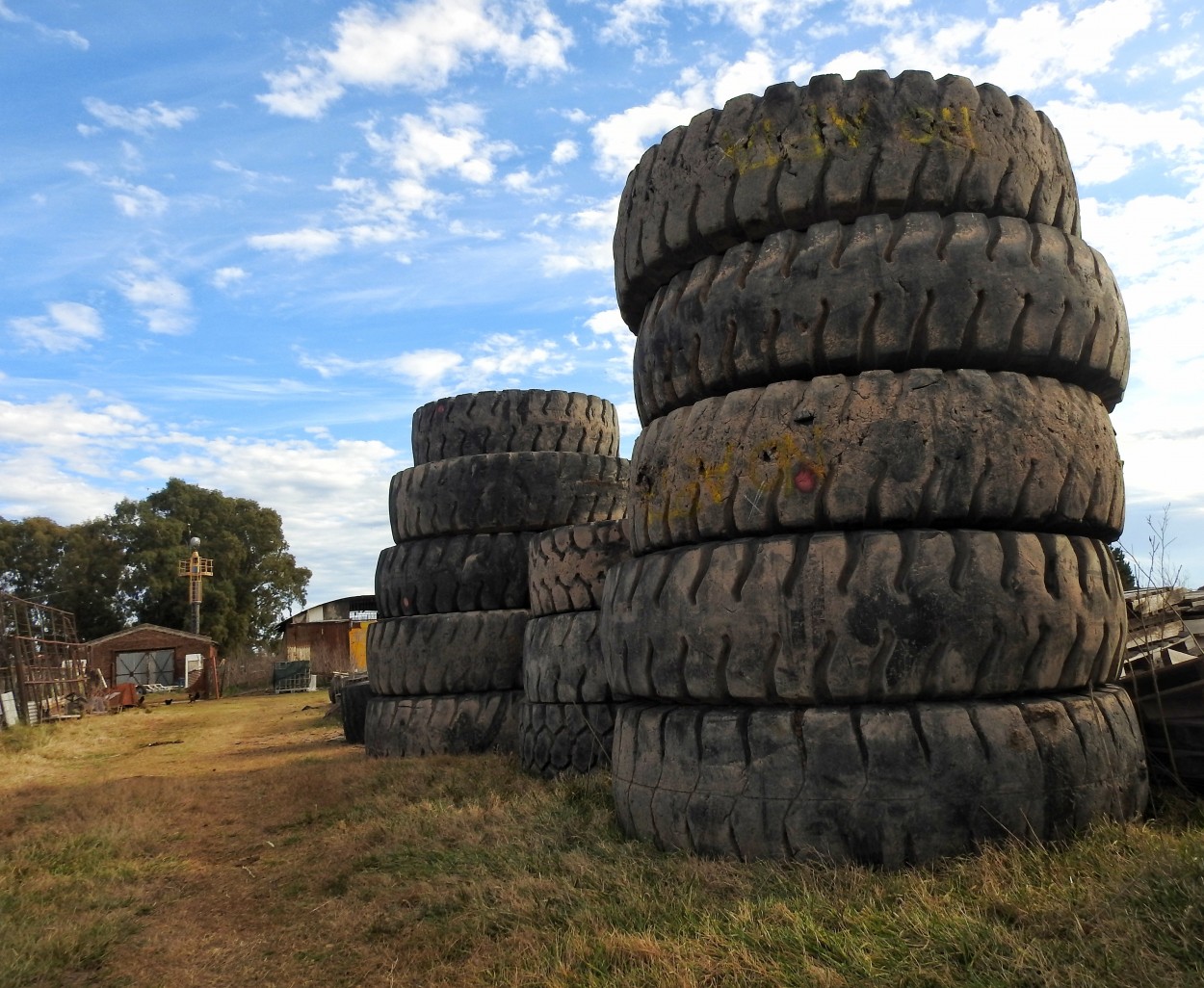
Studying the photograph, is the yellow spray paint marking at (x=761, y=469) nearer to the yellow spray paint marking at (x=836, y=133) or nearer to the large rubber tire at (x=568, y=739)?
the yellow spray paint marking at (x=836, y=133)

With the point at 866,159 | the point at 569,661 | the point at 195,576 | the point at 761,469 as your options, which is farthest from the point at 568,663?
the point at 195,576

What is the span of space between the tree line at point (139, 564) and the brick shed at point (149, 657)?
434 cm

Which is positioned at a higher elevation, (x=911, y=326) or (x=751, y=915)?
(x=911, y=326)

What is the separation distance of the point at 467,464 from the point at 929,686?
5256 mm

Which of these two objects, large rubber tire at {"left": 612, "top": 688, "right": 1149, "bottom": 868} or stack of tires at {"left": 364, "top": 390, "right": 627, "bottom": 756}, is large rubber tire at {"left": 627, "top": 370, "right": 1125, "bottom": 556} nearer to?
large rubber tire at {"left": 612, "top": 688, "right": 1149, "bottom": 868}

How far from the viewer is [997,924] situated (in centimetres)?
245

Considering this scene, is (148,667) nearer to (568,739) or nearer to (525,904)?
(568,739)

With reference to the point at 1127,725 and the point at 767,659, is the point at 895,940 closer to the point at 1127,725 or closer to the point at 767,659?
the point at 767,659

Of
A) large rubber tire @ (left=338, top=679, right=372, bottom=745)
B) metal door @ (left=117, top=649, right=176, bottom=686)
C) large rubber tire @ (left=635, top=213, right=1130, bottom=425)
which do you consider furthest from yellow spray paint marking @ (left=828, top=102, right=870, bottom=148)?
metal door @ (left=117, top=649, right=176, bottom=686)

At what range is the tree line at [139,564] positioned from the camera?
40000 mm

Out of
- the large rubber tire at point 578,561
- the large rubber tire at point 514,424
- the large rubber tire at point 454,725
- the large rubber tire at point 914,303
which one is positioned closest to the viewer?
the large rubber tire at point 914,303

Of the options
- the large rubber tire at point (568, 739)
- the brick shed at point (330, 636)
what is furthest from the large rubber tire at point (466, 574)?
the brick shed at point (330, 636)

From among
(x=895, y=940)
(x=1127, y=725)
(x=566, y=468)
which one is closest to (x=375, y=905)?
(x=895, y=940)

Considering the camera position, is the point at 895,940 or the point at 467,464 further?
the point at 467,464
